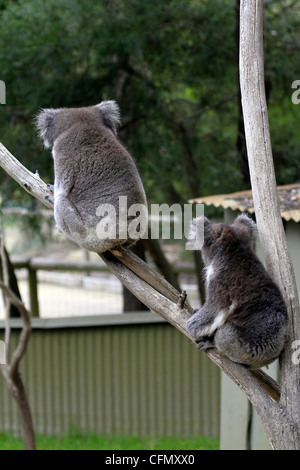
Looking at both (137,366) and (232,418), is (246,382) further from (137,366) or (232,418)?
(137,366)

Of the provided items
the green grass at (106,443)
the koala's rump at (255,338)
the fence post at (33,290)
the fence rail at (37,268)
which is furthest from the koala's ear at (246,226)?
the fence post at (33,290)

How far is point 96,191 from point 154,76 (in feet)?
11.8

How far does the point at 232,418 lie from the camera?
5598mm

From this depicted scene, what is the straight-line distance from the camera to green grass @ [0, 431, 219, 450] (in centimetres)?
620

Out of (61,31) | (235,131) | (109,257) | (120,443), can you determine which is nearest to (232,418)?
(120,443)

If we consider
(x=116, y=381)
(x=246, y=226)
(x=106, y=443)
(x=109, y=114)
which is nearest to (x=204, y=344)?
(x=246, y=226)

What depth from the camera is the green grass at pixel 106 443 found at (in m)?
6.20

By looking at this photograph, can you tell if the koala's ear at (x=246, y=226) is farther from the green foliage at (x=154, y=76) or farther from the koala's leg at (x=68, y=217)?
the green foliage at (x=154, y=76)

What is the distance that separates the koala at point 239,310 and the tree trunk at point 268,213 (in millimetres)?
67

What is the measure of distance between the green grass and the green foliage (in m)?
2.64

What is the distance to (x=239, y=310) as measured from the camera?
2924 millimetres

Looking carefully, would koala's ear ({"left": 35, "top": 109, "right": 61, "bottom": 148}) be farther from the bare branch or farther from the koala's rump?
the koala's rump

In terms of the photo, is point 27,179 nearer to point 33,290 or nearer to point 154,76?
point 154,76

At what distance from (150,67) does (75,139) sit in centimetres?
337
